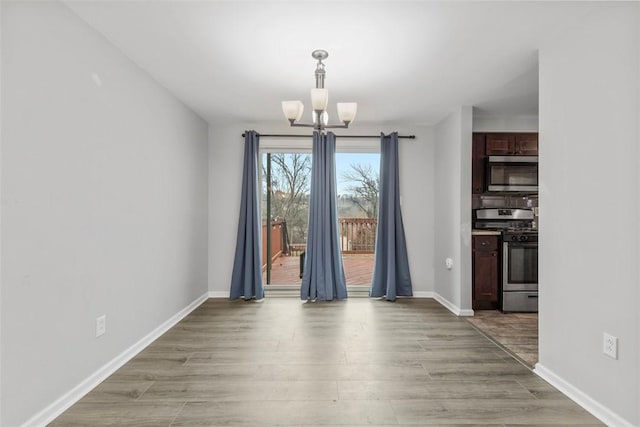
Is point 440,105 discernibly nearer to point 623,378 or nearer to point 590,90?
point 590,90

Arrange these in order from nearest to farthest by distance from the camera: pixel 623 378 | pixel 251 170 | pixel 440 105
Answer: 1. pixel 623 378
2. pixel 440 105
3. pixel 251 170

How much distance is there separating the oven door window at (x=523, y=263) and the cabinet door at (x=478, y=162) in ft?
2.81

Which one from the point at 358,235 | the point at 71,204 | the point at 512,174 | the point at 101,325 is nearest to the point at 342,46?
the point at 71,204

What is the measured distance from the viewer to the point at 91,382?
2.26 meters

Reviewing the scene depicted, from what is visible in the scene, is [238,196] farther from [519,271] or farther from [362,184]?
[519,271]

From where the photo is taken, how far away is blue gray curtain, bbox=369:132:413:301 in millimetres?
4637

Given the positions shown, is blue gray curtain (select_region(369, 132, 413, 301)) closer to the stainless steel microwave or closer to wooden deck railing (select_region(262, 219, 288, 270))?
the stainless steel microwave

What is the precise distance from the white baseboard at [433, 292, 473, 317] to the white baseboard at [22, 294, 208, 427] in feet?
10.4

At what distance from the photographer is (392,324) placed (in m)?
3.60

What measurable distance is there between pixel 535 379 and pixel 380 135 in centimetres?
334

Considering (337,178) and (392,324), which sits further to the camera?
(337,178)

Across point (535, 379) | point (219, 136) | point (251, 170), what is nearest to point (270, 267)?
point (251, 170)

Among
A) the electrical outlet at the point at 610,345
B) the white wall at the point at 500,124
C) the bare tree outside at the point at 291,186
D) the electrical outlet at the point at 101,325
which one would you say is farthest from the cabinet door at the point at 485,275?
the electrical outlet at the point at 101,325

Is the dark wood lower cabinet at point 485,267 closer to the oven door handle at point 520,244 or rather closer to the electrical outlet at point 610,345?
the oven door handle at point 520,244
